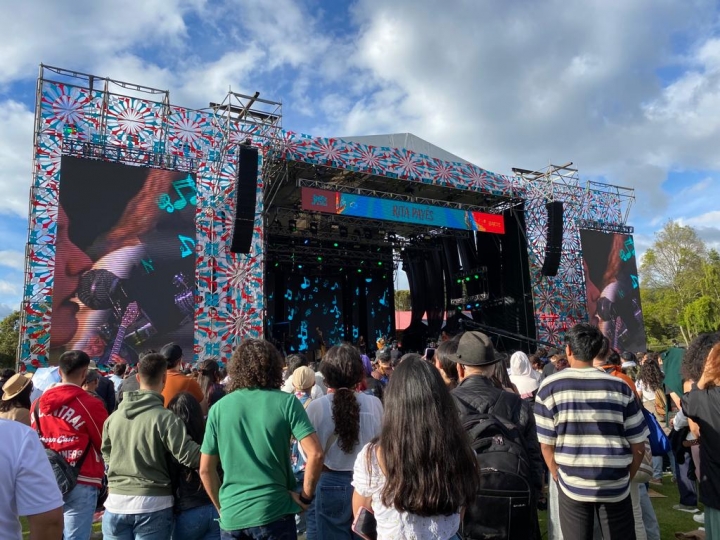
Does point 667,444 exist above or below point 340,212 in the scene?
below

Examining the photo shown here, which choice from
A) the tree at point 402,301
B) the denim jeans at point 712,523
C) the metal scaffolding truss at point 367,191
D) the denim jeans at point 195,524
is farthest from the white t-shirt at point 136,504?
the tree at point 402,301

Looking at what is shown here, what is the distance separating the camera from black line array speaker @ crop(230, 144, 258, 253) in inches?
396

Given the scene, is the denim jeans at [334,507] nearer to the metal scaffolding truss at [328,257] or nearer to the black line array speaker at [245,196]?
the black line array speaker at [245,196]

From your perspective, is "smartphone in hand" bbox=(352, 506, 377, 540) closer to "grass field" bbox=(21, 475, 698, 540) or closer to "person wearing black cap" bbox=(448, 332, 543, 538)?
"person wearing black cap" bbox=(448, 332, 543, 538)

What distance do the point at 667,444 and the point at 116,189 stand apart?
960 centimetres

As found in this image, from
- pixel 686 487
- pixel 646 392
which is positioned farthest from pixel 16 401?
pixel 646 392

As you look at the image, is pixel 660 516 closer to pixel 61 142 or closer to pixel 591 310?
pixel 61 142

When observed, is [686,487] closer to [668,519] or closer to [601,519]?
[668,519]

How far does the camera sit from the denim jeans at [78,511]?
2.50 m

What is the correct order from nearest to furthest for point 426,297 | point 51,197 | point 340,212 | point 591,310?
point 51,197, point 340,212, point 591,310, point 426,297

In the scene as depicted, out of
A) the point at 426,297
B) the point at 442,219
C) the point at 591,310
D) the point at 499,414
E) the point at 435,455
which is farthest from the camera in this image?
the point at 426,297

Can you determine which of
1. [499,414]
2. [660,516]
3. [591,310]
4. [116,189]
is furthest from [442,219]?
[499,414]

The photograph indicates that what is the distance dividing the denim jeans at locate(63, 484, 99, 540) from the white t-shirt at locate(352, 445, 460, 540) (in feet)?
5.67

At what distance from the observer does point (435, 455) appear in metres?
1.46
